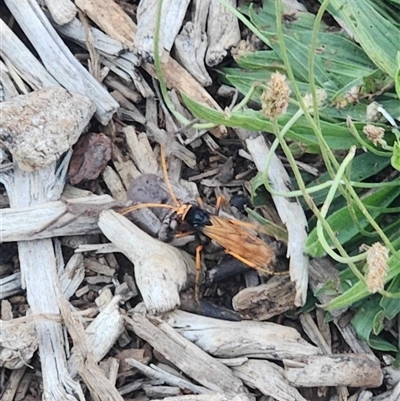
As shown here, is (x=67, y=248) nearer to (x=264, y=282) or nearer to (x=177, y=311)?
(x=177, y=311)

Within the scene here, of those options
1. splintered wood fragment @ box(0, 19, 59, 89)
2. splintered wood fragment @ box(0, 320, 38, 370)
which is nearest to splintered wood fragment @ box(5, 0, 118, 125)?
splintered wood fragment @ box(0, 19, 59, 89)

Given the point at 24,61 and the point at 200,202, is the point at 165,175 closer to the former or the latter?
the point at 200,202

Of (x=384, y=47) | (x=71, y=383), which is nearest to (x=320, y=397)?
(x=71, y=383)

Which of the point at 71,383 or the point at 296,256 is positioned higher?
the point at 296,256

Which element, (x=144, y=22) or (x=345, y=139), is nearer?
(x=345, y=139)

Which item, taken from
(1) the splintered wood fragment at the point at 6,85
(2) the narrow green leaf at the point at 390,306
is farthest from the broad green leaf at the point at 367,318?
(1) the splintered wood fragment at the point at 6,85

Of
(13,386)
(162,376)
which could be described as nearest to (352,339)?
(162,376)
